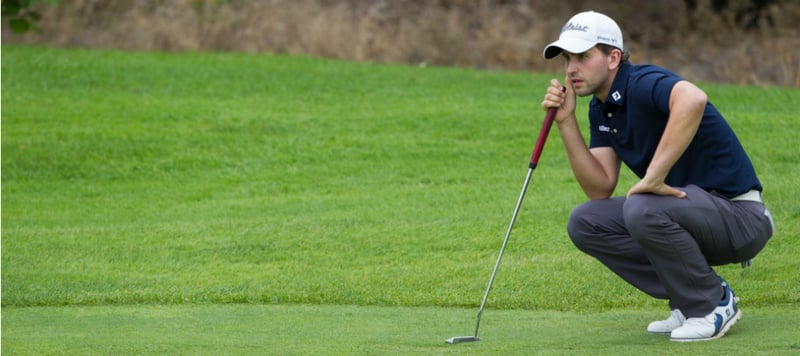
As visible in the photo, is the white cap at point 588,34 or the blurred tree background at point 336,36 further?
the blurred tree background at point 336,36

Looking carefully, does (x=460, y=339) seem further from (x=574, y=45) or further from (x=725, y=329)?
(x=574, y=45)

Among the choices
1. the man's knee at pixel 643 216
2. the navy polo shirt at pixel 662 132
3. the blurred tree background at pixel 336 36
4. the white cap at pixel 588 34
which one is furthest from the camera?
the blurred tree background at pixel 336 36

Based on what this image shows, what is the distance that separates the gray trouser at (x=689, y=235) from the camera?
14.8 ft

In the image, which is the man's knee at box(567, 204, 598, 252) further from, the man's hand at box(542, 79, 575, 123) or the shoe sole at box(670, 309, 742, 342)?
the shoe sole at box(670, 309, 742, 342)

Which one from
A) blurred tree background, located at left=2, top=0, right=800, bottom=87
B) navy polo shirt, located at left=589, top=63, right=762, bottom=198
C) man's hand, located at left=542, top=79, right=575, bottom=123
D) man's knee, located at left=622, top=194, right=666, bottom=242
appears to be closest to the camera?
man's knee, located at left=622, top=194, right=666, bottom=242

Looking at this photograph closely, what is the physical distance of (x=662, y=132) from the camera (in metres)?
A: 4.67

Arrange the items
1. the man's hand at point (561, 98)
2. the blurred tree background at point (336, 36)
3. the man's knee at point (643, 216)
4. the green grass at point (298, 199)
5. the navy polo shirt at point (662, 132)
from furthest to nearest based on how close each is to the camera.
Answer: the blurred tree background at point (336, 36) → the green grass at point (298, 199) → the man's hand at point (561, 98) → the navy polo shirt at point (662, 132) → the man's knee at point (643, 216)

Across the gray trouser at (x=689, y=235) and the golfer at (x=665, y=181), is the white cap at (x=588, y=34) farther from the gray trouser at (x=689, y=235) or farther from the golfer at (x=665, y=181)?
the gray trouser at (x=689, y=235)

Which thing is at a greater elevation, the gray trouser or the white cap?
the white cap

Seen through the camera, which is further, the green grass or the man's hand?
the green grass

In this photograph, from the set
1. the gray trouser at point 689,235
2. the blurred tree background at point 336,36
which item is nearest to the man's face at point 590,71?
the gray trouser at point 689,235

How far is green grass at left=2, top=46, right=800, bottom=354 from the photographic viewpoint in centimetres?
609

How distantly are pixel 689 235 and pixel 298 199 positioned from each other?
17.0 ft

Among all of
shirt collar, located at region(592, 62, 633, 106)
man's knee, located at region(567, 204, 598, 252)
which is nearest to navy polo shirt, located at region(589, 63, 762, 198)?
shirt collar, located at region(592, 62, 633, 106)
